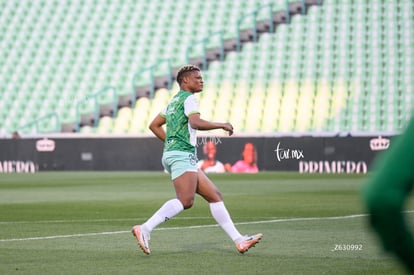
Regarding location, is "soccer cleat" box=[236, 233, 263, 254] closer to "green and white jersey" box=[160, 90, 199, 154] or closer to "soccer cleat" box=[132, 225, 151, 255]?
"soccer cleat" box=[132, 225, 151, 255]

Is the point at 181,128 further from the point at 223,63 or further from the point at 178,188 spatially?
the point at 223,63

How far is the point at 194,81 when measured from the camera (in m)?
9.46

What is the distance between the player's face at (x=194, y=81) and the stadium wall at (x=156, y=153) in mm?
21230

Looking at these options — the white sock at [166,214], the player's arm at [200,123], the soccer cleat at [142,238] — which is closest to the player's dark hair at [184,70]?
the player's arm at [200,123]

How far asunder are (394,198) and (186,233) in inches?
382

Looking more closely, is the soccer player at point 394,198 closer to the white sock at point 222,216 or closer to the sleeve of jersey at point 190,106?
the sleeve of jersey at point 190,106

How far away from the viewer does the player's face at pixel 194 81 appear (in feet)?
31.0

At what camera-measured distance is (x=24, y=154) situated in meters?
33.6

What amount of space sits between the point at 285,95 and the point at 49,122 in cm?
897

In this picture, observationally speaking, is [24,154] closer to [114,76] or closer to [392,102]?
[114,76]

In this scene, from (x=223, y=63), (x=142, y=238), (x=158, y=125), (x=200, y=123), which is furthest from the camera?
(x=223, y=63)

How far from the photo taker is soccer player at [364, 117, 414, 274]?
211 centimetres

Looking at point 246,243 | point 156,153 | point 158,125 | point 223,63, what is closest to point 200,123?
point 158,125

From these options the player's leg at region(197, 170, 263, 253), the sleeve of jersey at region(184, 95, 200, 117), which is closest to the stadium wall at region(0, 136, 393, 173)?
the player's leg at region(197, 170, 263, 253)
